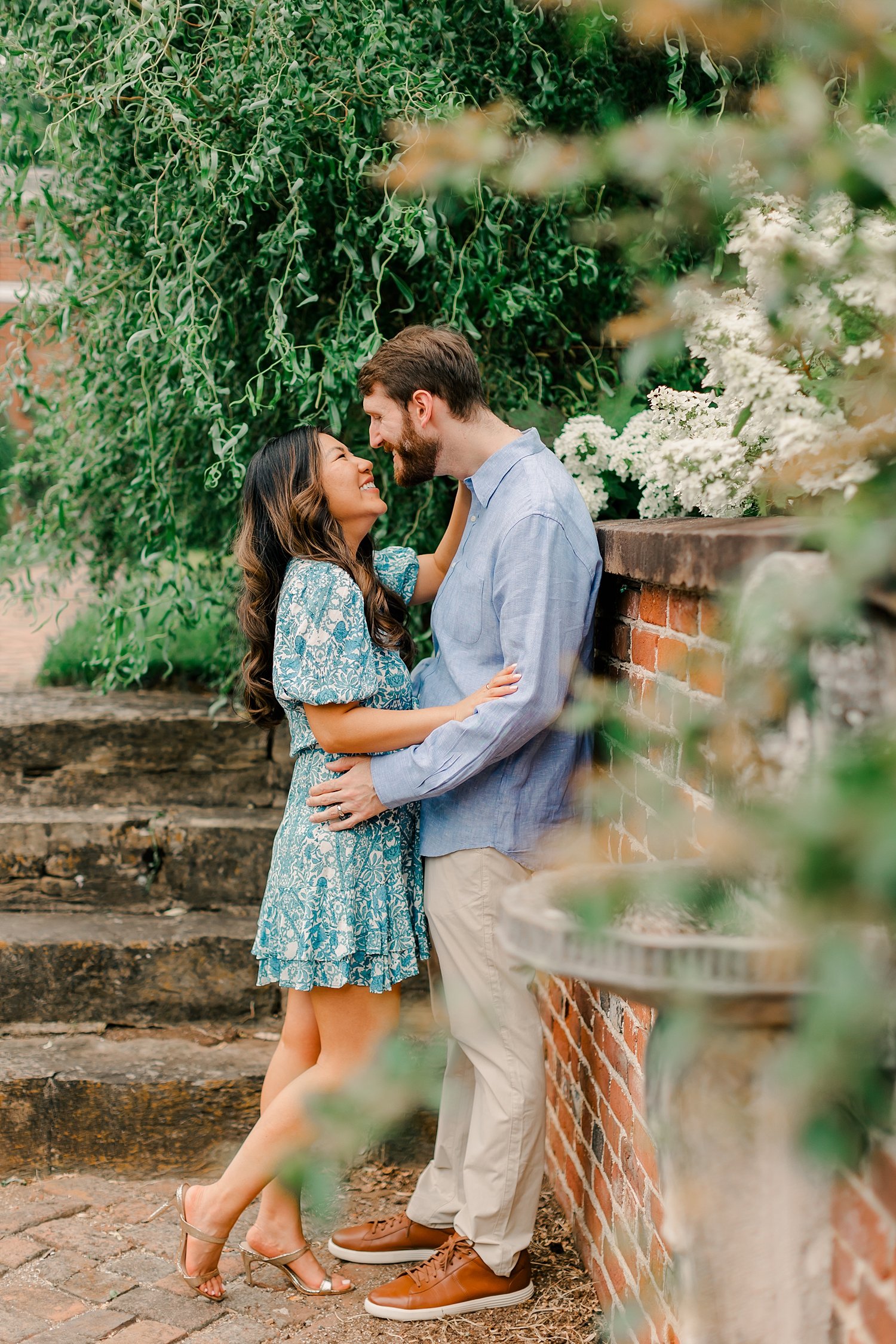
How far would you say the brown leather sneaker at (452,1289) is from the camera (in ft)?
8.76

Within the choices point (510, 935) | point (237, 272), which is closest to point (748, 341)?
point (510, 935)

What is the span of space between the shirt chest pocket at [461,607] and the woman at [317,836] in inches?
5.5

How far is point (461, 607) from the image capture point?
2.63 m

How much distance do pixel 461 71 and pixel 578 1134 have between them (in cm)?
310

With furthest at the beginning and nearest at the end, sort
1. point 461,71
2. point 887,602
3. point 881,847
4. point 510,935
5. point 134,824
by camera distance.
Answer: point 134,824
point 461,71
point 510,935
point 887,602
point 881,847

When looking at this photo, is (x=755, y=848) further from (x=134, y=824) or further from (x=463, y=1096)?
(x=134, y=824)

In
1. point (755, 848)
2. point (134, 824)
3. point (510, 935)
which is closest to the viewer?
point (755, 848)

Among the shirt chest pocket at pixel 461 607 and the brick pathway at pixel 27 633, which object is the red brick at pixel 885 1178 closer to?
the shirt chest pocket at pixel 461 607

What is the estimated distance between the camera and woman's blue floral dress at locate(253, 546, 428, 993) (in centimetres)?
258

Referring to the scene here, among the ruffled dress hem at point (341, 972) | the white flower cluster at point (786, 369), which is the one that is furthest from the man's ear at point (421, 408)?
the ruffled dress hem at point (341, 972)

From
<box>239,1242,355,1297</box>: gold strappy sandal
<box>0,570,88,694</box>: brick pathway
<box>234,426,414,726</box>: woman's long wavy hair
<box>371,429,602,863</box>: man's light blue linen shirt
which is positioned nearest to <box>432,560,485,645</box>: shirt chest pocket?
<box>371,429,602,863</box>: man's light blue linen shirt

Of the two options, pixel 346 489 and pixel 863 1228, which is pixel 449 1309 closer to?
pixel 863 1228

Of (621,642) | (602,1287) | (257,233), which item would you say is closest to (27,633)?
(257,233)

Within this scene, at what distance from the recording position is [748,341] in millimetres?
1915
